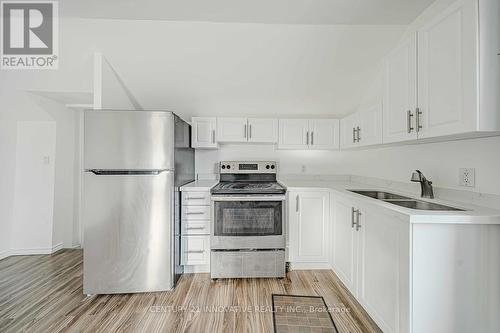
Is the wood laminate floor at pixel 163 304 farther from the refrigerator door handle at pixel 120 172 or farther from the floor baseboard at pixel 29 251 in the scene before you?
the refrigerator door handle at pixel 120 172

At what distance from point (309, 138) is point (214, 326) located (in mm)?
2467

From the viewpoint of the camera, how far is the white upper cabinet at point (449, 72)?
1.23m

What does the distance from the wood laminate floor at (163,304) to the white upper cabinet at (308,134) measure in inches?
64.5

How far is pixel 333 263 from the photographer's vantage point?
257 centimetres

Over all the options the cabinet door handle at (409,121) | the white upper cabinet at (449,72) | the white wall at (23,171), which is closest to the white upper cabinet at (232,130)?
the cabinet door handle at (409,121)

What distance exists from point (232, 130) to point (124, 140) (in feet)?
4.56

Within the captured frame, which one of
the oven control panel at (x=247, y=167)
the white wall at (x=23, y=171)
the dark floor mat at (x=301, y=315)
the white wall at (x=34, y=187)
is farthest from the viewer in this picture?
the oven control panel at (x=247, y=167)

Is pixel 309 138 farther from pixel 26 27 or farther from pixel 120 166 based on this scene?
pixel 26 27

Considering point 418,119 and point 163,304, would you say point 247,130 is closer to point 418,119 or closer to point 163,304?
point 418,119

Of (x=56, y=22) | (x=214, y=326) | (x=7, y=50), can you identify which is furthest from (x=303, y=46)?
(x=7, y=50)

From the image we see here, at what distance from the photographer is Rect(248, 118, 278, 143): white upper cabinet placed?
3213 mm

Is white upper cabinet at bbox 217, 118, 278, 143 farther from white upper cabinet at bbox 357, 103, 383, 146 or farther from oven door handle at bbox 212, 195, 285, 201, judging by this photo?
white upper cabinet at bbox 357, 103, 383, 146

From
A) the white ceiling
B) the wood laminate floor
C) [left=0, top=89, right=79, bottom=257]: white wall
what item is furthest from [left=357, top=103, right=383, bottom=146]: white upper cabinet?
[left=0, top=89, right=79, bottom=257]: white wall

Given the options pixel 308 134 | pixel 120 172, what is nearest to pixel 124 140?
pixel 120 172
